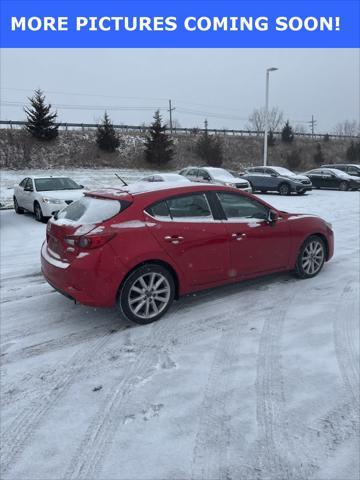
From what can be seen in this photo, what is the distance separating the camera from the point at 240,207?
554cm

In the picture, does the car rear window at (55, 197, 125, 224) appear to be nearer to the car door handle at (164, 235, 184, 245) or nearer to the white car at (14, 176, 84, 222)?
the car door handle at (164, 235, 184, 245)

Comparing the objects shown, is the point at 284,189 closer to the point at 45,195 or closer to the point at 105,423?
the point at 45,195

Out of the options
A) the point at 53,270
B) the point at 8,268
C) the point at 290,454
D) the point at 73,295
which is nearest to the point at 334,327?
the point at 290,454

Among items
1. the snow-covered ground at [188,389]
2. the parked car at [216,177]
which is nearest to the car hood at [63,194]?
the snow-covered ground at [188,389]

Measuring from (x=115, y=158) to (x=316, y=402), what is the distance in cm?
3394

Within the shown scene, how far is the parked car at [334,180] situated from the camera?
23.5 meters

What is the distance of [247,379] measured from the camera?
11.6 feet

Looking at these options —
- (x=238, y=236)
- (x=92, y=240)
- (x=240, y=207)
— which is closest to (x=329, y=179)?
(x=240, y=207)

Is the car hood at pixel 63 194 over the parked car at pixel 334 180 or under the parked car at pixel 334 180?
under

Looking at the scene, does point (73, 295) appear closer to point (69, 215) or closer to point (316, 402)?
point (69, 215)

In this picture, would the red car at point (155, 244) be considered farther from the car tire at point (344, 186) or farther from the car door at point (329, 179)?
the car door at point (329, 179)

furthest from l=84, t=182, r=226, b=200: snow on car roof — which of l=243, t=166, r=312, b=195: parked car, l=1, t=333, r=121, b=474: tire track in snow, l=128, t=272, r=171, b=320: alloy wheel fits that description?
l=243, t=166, r=312, b=195: parked car

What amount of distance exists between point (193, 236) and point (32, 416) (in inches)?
103

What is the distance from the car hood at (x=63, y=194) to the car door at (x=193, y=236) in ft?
25.6
